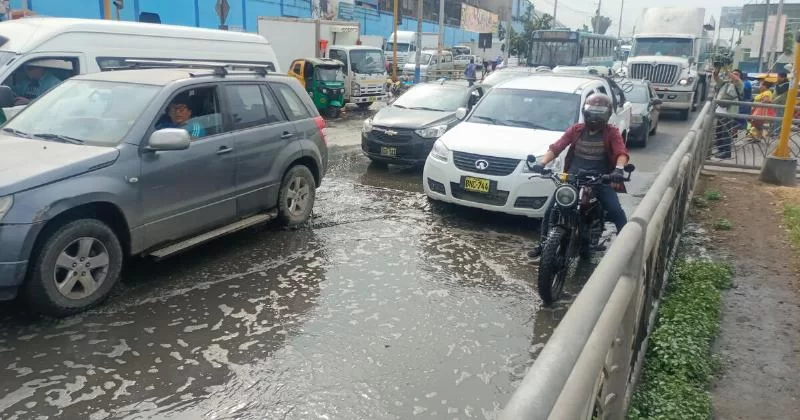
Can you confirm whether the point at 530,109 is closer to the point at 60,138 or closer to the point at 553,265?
the point at 553,265

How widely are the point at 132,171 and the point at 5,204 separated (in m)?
1.01

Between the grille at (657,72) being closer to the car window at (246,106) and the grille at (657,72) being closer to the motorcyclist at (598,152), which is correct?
the motorcyclist at (598,152)

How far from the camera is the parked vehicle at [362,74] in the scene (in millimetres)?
20812

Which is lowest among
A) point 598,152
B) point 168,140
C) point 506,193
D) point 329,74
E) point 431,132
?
point 506,193

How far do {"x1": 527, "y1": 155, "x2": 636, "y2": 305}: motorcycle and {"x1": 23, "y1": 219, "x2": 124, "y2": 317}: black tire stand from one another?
3453 millimetres

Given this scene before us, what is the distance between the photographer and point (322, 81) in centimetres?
1858

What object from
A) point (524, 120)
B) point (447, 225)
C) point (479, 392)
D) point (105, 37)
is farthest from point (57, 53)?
point (479, 392)

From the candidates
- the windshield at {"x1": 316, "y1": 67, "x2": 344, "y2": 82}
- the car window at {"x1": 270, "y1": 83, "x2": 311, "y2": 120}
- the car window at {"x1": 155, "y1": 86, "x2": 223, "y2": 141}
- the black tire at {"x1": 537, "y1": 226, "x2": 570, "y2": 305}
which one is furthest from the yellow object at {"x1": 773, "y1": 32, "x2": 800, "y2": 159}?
the windshield at {"x1": 316, "y1": 67, "x2": 344, "y2": 82}

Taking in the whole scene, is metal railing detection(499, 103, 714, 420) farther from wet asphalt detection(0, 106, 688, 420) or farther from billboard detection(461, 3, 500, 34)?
billboard detection(461, 3, 500, 34)

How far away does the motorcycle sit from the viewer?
17.3 feet

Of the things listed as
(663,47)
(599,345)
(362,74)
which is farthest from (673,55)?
(599,345)

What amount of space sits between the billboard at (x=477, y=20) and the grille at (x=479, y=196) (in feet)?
162

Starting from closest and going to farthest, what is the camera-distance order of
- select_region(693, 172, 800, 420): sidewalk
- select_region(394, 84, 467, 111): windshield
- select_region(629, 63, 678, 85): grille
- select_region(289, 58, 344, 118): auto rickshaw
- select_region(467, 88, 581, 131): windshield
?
select_region(693, 172, 800, 420): sidewalk < select_region(467, 88, 581, 131): windshield < select_region(394, 84, 467, 111): windshield < select_region(289, 58, 344, 118): auto rickshaw < select_region(629, 63, 678, 85): grille

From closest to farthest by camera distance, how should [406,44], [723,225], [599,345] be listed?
[599,345]
[723,225]
[406,44]
